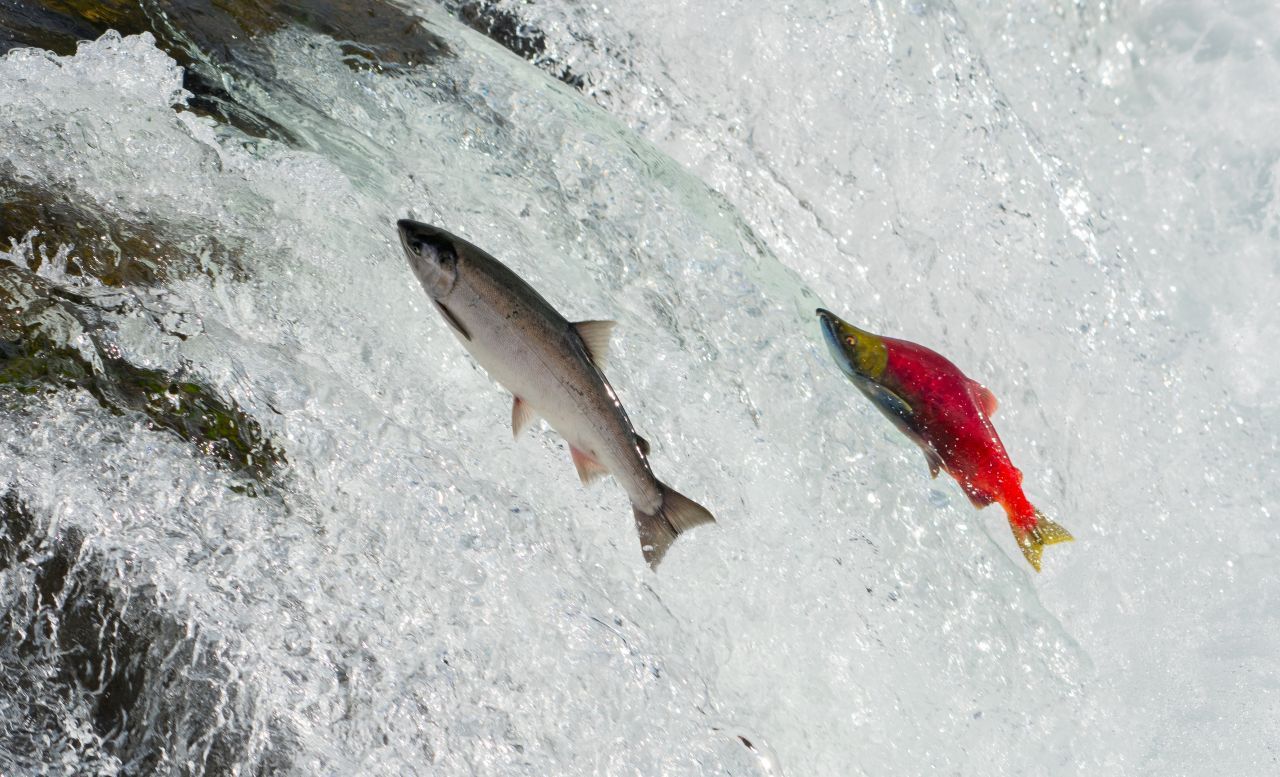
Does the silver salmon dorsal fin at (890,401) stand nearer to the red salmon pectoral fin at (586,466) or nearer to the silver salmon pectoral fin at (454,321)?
the red salmon pectoral fin at (586,466)

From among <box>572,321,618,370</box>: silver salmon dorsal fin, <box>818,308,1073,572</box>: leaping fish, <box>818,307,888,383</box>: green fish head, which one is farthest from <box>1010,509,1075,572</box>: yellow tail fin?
<box>572,321,618,370</box>: silver salmon dorsal fin

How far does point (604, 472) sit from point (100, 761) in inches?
34.1

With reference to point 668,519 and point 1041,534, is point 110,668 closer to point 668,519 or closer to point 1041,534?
point 668,519

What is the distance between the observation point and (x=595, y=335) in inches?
66.4

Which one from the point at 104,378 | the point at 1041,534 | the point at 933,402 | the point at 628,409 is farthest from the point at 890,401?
the point at 104,378

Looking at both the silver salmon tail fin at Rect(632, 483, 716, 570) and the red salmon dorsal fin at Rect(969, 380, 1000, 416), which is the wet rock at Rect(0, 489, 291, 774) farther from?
the red salmon dorsal fin at Rect(969, 380, 1000, 416)

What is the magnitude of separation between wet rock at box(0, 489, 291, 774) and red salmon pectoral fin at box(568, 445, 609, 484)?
2.01 ft

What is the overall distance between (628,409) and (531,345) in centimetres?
83

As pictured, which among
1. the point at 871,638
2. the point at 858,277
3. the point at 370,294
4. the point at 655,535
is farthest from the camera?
the point at 858,277

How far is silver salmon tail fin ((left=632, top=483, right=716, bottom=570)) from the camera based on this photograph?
1826 mm

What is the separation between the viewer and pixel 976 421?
210 centimetres

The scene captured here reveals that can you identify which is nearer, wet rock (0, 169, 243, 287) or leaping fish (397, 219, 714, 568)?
leaping fish (397, 219, 714, 568)

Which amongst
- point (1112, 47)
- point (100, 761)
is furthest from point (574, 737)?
point (1112, 47)

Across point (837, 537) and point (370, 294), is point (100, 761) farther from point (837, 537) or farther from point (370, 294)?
point (837, 537)
